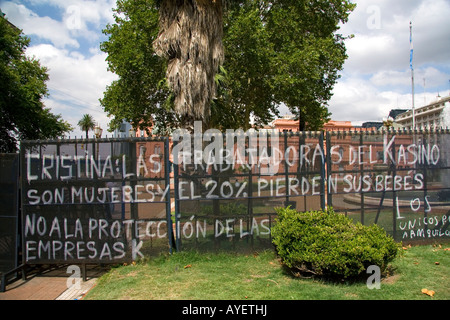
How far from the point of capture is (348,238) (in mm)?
4398

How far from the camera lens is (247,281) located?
4.65m

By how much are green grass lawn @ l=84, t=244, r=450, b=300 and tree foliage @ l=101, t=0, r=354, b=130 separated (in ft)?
29.3

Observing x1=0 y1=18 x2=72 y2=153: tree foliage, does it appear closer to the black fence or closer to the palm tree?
the black fence

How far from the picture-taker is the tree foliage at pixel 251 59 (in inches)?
585

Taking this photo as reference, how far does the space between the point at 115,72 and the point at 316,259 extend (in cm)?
1417

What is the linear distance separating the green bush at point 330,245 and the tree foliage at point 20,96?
1565 centimetres

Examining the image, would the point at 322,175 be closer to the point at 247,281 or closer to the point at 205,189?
the point at 205,189

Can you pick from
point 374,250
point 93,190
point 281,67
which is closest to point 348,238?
point 374,250

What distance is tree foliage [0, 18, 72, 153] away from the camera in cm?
1611

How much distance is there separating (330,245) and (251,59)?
1211cm

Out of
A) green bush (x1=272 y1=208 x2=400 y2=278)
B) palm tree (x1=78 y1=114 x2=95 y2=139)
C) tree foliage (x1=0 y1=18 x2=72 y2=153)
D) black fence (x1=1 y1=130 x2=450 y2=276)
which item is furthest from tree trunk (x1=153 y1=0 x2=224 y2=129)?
palm tree (x1=78 y1=114 x2=95 y2=139)

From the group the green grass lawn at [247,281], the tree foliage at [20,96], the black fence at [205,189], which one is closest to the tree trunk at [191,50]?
the black fence at [205,189]

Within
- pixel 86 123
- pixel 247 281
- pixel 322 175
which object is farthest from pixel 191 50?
pixel 86 123

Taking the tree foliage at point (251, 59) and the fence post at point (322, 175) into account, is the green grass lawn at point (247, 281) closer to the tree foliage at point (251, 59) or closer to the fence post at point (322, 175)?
the fence post at point (322, 175)
